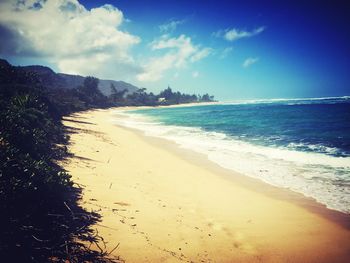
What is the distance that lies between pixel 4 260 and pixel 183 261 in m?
2.81

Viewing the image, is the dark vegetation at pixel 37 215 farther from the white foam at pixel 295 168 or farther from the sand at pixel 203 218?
the white foam at pixel 295 168

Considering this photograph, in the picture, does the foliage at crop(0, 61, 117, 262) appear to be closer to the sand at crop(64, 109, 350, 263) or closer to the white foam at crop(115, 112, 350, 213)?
the sand at crop(64, 109, 350, 263)

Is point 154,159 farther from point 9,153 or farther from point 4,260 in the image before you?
point 4,260

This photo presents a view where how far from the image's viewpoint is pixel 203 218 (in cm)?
570

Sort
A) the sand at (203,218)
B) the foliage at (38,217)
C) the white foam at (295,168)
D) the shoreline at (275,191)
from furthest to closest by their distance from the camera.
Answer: the white foam at (295,168) < the shoreline at (275,191) < the sand at (203,218) < the foliage at (38,217)

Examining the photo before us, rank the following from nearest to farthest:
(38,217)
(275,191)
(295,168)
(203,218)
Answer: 1. (38,217)
2. (203,218)
3. (275,191)
4. (295,168)

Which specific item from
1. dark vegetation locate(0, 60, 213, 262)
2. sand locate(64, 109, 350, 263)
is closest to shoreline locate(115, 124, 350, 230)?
sand locate(64, 109, 350, 263)

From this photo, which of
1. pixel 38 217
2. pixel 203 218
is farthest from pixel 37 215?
pixel 203 218

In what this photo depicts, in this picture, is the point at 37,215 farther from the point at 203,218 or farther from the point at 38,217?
the point at 203,218

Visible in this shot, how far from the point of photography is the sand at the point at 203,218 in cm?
442

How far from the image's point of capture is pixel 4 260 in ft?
9.77

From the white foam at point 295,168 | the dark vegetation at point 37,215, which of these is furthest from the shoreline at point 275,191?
the dark vegetation at point 37,215

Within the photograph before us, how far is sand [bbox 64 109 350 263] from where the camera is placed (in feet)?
14.5

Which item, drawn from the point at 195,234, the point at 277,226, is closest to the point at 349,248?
the point at 277,226
